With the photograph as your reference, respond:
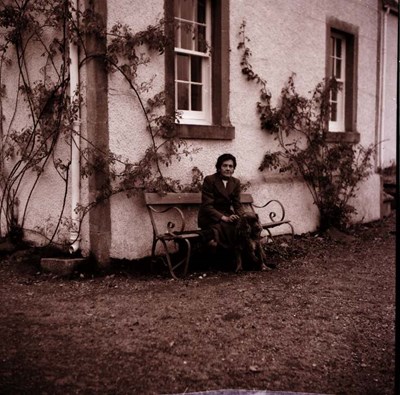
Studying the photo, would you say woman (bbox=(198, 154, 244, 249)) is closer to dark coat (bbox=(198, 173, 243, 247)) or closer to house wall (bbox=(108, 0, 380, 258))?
dark coat (bbox=(198, 173, 243, 247))

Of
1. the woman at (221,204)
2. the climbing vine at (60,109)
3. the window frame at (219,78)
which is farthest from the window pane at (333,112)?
the woman at (221,204)

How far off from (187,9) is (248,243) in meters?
3.39

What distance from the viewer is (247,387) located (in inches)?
142

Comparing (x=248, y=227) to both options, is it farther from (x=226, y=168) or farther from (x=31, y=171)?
(x=31, y=171)

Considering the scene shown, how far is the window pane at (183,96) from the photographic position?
313 inches

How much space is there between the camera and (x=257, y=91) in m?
8.82

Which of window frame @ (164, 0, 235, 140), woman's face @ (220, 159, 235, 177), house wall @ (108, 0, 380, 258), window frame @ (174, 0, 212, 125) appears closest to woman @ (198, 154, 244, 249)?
woman's face @ (220, 159, 235, 177)

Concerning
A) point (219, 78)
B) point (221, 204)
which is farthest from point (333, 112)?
point (221, 204)

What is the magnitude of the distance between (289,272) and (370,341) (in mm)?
2545

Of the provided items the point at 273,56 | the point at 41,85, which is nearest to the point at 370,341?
the point at 41,85

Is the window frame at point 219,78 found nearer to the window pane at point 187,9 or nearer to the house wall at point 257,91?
the house wall at point 257,91

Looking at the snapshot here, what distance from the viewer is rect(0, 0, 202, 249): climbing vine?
6.76m

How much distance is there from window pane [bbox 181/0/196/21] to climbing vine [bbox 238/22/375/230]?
3.22 ft

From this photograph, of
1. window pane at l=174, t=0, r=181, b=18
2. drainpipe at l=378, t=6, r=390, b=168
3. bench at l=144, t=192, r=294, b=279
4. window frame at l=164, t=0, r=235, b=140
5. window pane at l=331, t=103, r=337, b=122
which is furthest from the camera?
drainpipe at l=378, t=6, r=390, b=168
